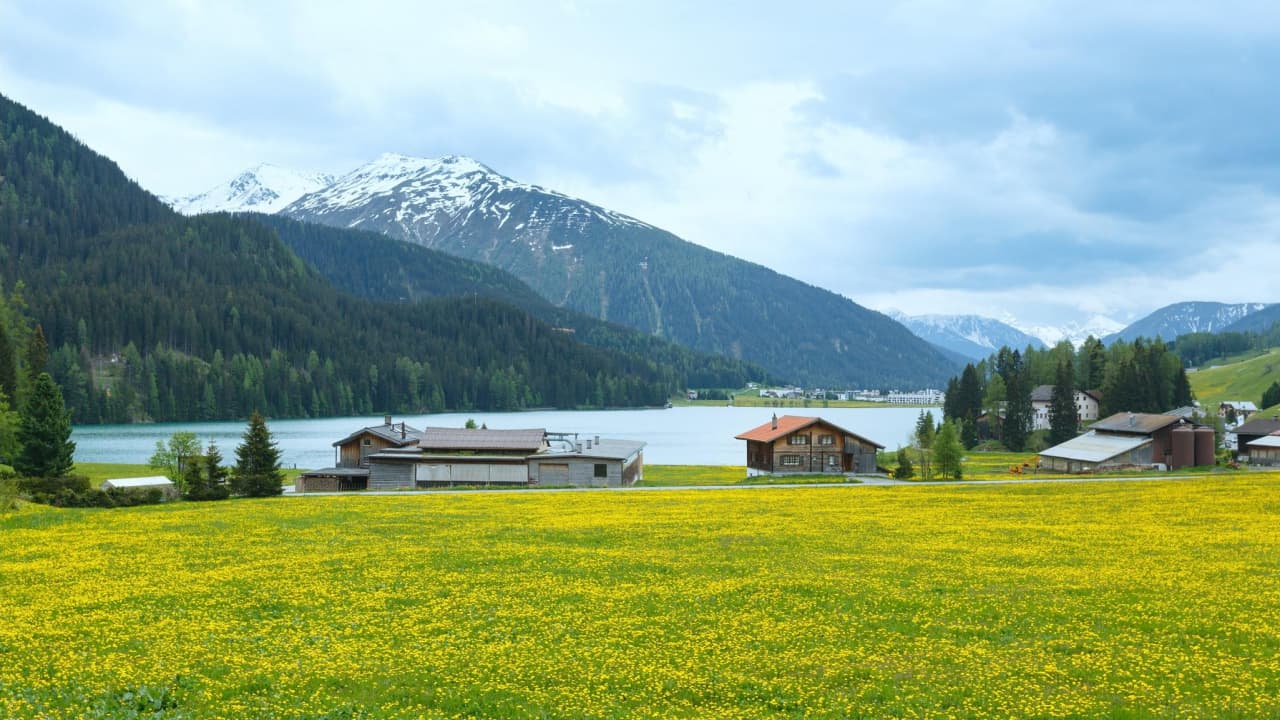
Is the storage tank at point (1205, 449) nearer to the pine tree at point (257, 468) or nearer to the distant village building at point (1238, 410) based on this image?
the pine tree at point (257, 468)

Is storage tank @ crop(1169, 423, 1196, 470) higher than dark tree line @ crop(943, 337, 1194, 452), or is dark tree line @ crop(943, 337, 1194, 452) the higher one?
dark tree line @ crop(943, 337, 1194, 452)

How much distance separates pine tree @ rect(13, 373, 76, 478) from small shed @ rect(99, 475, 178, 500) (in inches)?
156

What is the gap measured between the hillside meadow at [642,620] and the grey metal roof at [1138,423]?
66.3 metres

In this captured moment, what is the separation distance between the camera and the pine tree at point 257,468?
62594 mm

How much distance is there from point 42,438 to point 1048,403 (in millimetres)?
165046

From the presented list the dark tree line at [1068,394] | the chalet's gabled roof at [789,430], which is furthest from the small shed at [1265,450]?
the chalet's gabled roof at [789,430]

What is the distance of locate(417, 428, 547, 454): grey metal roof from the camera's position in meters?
81.5

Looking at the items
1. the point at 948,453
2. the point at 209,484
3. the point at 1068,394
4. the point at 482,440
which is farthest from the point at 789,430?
the point at 1068,394

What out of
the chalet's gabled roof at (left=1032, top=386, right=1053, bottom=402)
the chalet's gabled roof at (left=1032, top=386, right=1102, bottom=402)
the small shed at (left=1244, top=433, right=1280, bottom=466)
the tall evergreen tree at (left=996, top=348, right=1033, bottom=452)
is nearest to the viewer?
the small shed at (left=1244, top=433, right=1280, bottom=466)

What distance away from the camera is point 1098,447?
10119 cm

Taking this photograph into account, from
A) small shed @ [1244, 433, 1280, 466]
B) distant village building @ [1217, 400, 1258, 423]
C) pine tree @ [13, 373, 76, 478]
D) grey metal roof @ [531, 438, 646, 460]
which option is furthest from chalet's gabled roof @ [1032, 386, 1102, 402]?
pine tree @ [13, 373, 76, 478]

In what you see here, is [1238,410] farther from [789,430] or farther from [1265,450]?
[789,430]

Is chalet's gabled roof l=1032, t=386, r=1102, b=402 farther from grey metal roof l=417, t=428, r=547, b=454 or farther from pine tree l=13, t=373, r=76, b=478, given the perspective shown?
pine tree l=13, t=373, r=76, b=478

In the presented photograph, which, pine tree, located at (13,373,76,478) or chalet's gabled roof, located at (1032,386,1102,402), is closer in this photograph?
pine tree, located at (13,373,76,478)
